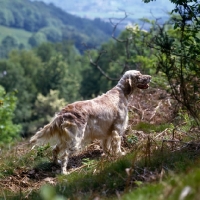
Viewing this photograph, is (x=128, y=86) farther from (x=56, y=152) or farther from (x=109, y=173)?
(x=109, y=173)

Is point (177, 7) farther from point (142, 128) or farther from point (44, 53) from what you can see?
point (44, 53)

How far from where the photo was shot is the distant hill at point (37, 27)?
516 feet

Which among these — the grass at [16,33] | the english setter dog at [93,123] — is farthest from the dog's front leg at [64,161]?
the grass at [16,33]

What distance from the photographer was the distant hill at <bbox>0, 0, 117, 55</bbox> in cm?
15725

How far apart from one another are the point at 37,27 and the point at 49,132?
181 meters

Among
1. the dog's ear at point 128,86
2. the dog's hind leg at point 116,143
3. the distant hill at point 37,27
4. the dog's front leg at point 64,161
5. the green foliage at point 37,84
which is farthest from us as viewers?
the distant hill at point 37,27

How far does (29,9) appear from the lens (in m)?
178

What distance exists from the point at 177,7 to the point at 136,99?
18.9 ft

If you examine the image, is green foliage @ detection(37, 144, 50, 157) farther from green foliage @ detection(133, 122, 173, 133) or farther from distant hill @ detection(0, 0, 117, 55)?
distant hill @ detection(0, 0, 117, 55)

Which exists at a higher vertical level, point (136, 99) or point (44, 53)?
point (136, 99)

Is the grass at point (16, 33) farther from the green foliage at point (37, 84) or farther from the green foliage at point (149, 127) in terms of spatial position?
the green foliage at point (149, 127)

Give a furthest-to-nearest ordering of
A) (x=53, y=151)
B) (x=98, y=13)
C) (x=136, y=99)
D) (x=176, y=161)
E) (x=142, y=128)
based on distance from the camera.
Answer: (x=98, y=13) → (x=136, y=99) → (x=142, y=128) → (x=53, y=151) → (x=176, y=161)

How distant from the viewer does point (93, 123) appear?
320 inches

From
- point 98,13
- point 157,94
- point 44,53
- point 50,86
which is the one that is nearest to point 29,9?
point 98,13
